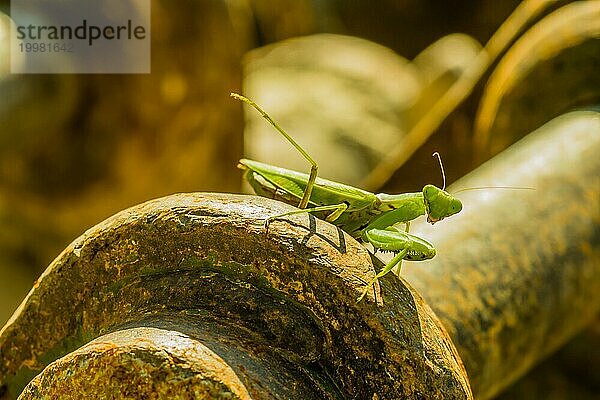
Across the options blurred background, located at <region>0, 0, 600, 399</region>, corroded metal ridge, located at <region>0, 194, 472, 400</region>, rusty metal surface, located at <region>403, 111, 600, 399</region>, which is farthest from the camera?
blurred background, located at <region>0, 0, 600, 399</region>

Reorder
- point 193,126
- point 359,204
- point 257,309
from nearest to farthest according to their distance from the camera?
point 257,309, point 359,204, point 193,126

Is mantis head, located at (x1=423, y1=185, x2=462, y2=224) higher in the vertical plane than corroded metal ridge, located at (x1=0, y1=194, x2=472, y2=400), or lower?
higher

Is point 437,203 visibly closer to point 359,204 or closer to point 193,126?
point 359,204

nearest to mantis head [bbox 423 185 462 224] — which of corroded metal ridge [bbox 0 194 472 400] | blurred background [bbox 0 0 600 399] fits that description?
corroded metal ridge [bbox 0 194 472 400]

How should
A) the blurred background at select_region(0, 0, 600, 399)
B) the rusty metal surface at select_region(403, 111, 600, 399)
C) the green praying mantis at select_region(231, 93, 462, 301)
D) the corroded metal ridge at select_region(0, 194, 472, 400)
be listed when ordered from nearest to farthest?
1. the corroded metal ridge at select_region(0, 194, 472, 400)
2. the green praying mantis at select_region(231, 93, 462, 301)
3. the rusty metal surface at select_region(403, 111, 600, 399)
4. the blurred background at select_region(0, 0, 600, 399)

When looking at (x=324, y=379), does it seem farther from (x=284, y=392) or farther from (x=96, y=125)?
(x=96, y=125)

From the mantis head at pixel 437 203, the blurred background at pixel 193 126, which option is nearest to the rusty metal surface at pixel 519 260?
the mantis head at pixel 437 203

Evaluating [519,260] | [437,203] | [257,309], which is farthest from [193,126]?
[257,309]

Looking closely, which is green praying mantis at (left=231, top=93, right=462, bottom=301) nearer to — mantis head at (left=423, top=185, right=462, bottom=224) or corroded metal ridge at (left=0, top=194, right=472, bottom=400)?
mantis head at (left=423, top=185, right=462, bottom=224)

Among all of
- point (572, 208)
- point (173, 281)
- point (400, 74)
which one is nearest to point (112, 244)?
point (173, 281)
